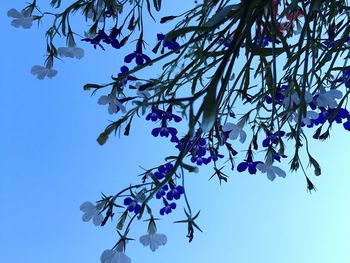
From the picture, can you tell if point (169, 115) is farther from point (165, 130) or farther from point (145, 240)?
point (145, 240)

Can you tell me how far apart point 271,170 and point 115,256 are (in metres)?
0.48

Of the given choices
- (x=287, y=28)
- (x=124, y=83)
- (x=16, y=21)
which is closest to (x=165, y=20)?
(x=124, y=83)

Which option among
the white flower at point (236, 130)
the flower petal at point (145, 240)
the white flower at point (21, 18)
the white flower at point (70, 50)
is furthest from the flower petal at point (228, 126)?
the white flower at point (21, 18)

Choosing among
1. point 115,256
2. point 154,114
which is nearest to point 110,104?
point 154,114

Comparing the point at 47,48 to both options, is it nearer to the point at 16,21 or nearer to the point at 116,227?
the point at 16,21

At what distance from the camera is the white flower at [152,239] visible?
3.82ft

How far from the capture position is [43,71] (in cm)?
150

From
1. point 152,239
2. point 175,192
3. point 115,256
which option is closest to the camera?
point 115,256

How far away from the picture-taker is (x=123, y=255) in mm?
985

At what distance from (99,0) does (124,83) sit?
26 cm

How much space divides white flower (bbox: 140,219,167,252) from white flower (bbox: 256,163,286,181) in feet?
0.97

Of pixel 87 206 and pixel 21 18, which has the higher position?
pixel 21 18

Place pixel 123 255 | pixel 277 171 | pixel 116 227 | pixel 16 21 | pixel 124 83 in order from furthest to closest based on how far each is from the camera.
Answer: pixel 16 21
pixel 124 83
pixel 277 171
pixel 116 227
pixel 123 255

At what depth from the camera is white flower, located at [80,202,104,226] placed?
1.19 meters
